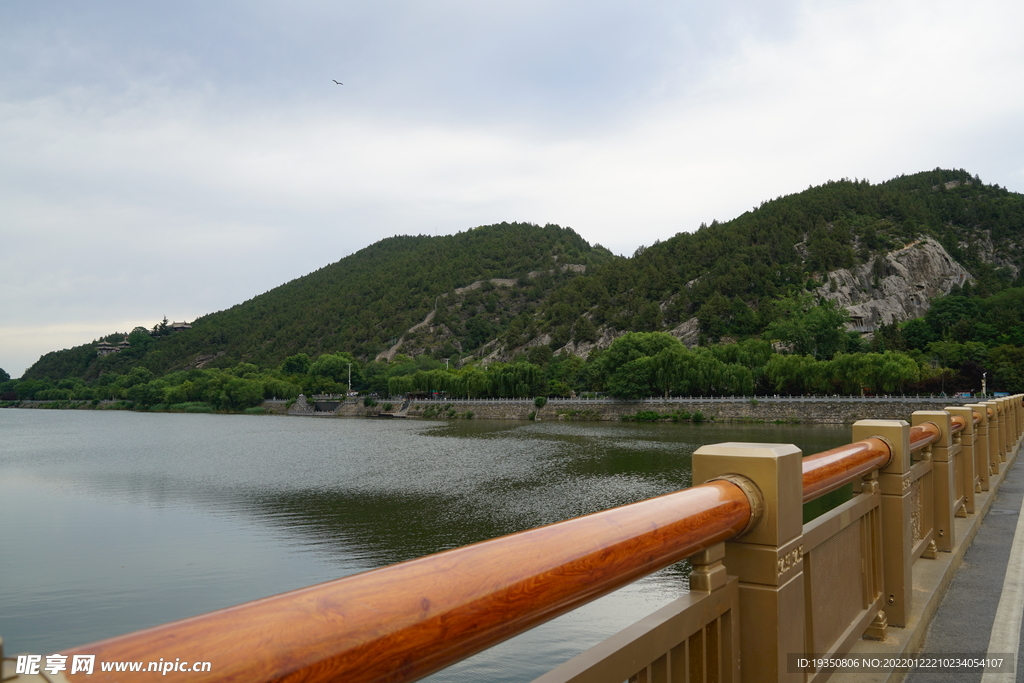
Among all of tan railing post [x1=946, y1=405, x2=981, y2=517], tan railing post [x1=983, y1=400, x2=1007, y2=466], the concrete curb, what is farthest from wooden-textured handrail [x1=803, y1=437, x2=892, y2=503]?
tan railing post [x1=983, y1=400, x2=1007, y2=466]

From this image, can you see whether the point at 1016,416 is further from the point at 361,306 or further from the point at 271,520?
the point at 361,306

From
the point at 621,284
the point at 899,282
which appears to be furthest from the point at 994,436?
the point at 621,284

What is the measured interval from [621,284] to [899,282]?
4372 cm

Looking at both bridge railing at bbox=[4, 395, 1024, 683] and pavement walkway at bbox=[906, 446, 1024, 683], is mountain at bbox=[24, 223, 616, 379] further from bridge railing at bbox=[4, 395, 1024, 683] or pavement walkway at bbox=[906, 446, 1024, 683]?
bridge railing at bbox=[4, 395, 1024, 683]

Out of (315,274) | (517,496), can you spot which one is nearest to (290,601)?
(517,496)

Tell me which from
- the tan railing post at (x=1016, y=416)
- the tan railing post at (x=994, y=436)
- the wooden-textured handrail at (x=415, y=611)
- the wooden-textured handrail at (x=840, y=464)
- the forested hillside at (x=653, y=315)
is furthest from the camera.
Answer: the forested hillside at (x=653, y=315)

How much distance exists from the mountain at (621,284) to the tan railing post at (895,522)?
274 ft

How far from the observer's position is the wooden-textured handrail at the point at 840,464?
2236mm

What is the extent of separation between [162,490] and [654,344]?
5442 cm

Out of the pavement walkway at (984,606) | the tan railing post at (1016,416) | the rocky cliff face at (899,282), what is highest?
the rocky cliff face at (899,282)

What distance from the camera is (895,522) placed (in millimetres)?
3244

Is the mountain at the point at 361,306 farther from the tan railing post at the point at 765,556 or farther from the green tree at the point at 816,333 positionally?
the tan railing post at the point at 765,556

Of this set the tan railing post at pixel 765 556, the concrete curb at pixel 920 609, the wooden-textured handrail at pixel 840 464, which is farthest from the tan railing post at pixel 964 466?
the tan railing post at pixel 765 556

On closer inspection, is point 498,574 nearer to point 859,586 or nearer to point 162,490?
point 859,586
